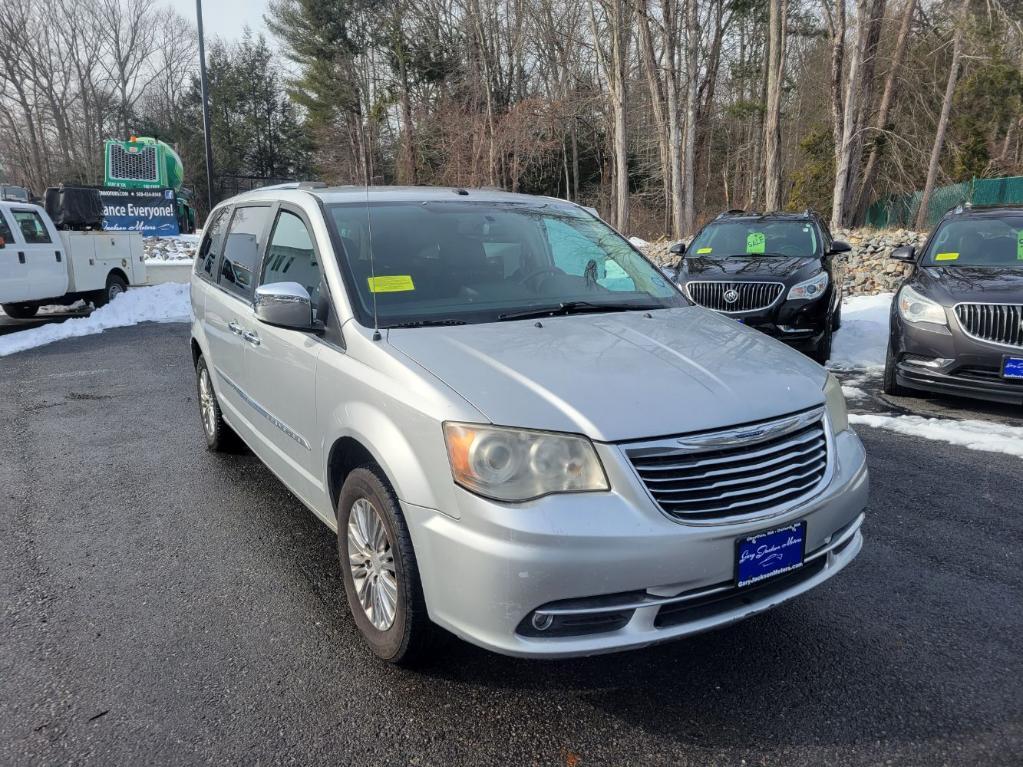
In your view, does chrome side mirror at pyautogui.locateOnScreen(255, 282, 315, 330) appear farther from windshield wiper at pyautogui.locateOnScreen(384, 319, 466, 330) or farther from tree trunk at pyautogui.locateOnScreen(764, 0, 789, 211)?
tree trunk at pyautogui.locateOnScreen(764, 0, 789, 211)

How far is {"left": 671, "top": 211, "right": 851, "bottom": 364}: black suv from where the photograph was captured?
8.20 m

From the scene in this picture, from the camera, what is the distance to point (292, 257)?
12.2 ft

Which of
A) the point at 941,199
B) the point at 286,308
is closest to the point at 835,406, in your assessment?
the point at 286,308

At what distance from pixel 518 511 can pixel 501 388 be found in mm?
442

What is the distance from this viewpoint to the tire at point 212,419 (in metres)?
5.28

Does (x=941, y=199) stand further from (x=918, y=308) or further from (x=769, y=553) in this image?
(x=769, y=553)

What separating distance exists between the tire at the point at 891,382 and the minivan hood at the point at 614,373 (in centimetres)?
419

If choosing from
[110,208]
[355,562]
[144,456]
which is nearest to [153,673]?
[355,562]

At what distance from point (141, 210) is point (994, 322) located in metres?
25.0

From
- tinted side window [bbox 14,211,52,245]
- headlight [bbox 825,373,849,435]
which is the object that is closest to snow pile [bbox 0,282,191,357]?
tinted side window [bbox 14,211,52,245]

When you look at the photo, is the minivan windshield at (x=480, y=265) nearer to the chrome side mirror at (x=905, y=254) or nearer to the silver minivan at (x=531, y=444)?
the silver minivan at (x=531, y=444)

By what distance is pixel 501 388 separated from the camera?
2.49 metres

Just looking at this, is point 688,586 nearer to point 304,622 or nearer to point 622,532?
point 622,532

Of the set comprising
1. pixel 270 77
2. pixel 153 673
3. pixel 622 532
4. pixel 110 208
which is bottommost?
pixel 153 673
